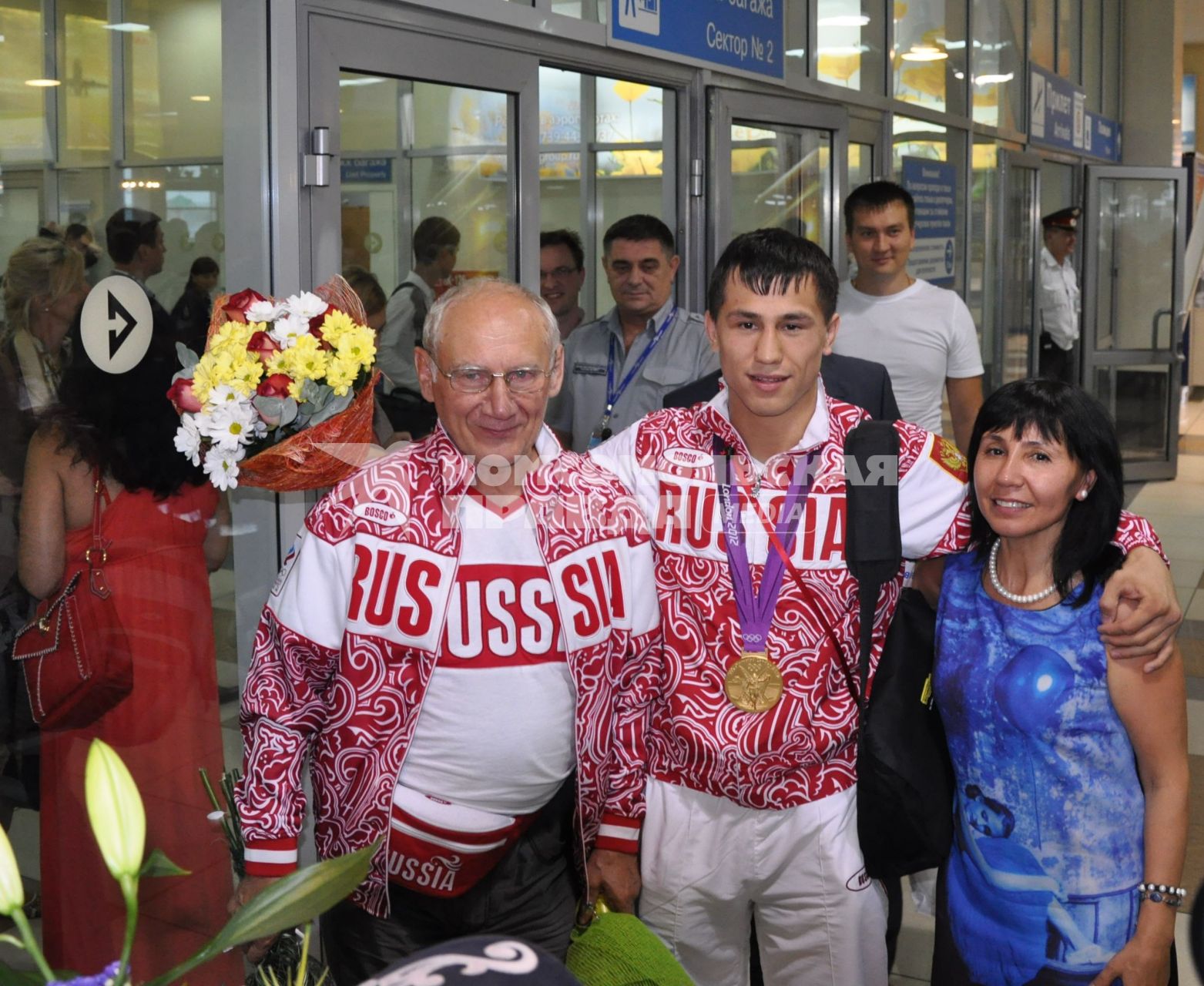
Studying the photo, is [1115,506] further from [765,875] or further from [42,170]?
[42,170]

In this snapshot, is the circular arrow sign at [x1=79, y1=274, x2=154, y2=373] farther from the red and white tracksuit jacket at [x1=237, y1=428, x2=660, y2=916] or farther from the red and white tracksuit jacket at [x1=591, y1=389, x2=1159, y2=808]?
the red and white tracksuit jacket at [x1=591, y1=389, x2=1159, y2=808]

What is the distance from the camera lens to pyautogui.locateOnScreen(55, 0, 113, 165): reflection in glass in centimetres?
272

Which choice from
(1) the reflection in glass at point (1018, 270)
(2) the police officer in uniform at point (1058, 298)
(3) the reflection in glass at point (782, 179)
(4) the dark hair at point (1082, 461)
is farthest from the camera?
(2) the police officer in uniform at point (1058, 298)

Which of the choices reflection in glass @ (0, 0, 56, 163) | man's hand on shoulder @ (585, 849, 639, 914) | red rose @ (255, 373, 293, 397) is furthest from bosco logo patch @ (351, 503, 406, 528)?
reflection in glass @ (0, 0, 56, 163)

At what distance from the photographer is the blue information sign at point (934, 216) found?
7.94m

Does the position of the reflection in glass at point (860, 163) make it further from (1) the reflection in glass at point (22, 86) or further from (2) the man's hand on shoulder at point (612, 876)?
(2) the man's hand on shoulder at point (612, 876)

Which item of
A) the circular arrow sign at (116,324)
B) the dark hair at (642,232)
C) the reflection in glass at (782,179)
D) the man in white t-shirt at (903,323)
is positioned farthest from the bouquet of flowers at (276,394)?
the reflection in glass at (782,179)

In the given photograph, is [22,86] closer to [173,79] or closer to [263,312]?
[173,79]

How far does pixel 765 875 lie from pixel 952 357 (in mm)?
2906

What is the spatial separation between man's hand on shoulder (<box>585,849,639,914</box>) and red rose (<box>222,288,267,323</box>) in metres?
1.06

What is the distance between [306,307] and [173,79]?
3.69 feet

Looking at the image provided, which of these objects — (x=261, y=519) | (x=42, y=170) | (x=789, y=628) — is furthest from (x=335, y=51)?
(x=789, y=628)

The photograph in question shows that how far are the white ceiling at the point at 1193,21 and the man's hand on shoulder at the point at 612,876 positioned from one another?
1509 centimetres

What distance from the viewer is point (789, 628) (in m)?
2.09
